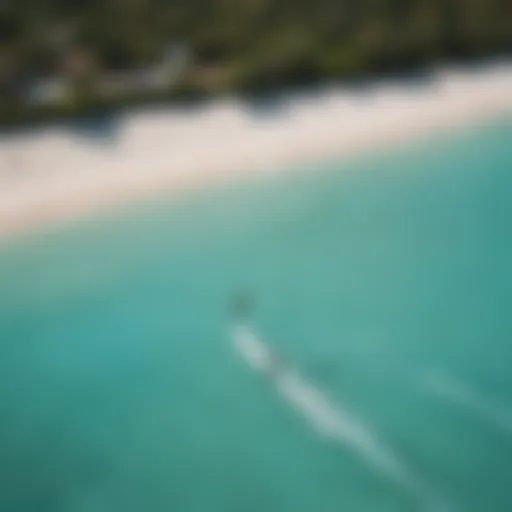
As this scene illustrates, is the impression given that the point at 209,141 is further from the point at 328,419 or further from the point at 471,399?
the point at 471,399

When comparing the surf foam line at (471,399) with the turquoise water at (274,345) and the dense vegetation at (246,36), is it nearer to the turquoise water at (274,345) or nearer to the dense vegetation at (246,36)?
the turquoise water at (274,345)

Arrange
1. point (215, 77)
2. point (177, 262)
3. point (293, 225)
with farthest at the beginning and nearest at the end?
point (215, 77)
point (293, 225)
point (177, 262)

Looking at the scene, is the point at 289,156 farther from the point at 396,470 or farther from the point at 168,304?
the point at 396,470

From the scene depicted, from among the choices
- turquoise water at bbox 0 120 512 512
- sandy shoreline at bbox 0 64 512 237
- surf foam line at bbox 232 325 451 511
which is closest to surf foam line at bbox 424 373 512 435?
turquoise water at bbox 0 120 512 512

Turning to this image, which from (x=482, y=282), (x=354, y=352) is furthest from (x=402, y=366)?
(x=482, y=282)

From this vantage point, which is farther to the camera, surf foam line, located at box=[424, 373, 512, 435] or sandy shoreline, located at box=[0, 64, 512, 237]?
sandy shoreline, located at box=[0, 64, 512, 237]

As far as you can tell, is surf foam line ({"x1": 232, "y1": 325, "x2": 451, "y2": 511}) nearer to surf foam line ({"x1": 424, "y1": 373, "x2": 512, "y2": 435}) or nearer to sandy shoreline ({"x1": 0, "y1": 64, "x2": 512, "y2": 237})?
surf foam line ({"x1": 424, "y1": 373, "x2": 512, "y2": 435})

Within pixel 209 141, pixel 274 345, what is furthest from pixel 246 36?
pixel 274 345
